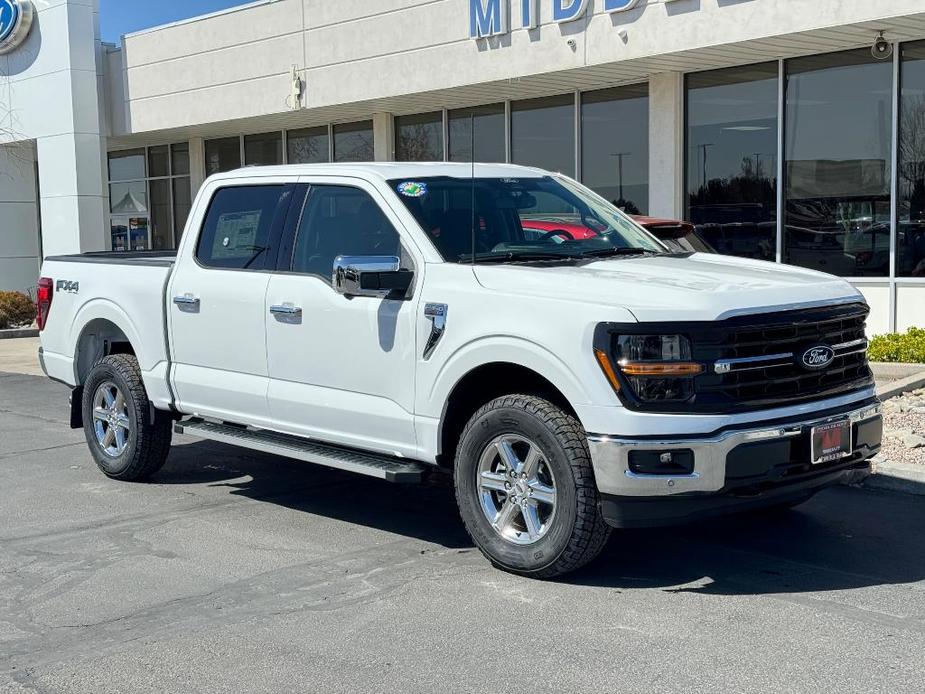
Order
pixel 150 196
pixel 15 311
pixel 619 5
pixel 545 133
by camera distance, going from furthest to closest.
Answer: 1. pixel 150 196
2. pixel 15 311
3. pixel 545 133
4. pixel 619 5

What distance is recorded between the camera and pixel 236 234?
714cm

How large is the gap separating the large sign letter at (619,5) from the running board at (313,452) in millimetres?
9146

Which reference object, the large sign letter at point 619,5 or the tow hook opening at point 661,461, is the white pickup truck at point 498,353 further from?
the large sign letter at point 619,5

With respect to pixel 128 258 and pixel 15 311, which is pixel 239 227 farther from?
pixel 15 311

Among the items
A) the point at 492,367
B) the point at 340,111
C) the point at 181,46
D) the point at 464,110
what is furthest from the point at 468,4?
the point at 492,367

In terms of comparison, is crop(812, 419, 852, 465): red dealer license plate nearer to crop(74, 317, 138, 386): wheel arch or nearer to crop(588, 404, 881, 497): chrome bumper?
crop(588, 404, 881, 497): chrome bumper

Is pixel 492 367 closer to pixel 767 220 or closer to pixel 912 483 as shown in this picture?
pixel 912 483

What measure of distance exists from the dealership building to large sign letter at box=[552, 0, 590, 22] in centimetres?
4

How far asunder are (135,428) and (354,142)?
14.0 meters

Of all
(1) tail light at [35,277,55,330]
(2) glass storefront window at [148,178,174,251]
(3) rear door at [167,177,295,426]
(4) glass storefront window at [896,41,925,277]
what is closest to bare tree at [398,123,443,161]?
(2) glass storefront window at [148,178,174,251]

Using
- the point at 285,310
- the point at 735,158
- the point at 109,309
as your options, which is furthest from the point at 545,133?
Result: the point at 285,310

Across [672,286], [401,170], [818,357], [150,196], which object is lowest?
[818,357]

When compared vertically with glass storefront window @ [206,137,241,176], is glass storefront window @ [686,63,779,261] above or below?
below

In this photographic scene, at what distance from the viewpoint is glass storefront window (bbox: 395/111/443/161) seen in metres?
19.5
